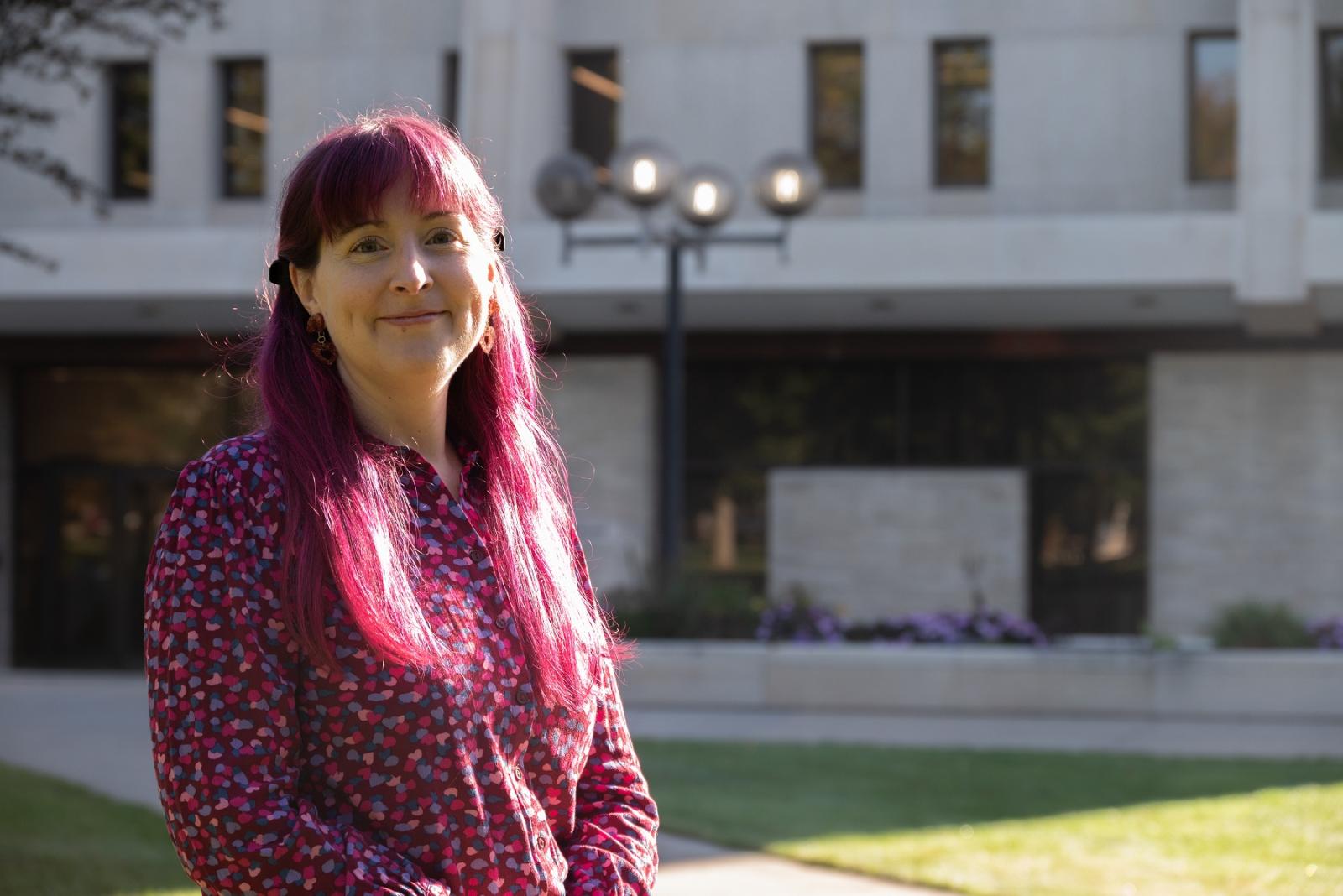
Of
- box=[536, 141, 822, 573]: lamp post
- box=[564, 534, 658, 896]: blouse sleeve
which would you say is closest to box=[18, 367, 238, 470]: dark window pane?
box=[536, 141, 822, 573]: lamp post

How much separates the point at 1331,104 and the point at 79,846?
18.3 meters

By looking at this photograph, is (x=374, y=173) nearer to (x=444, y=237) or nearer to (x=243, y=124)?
(x=444, y=237)

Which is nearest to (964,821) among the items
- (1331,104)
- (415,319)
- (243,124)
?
(415,319)

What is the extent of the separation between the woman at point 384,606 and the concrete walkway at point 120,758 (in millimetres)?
5436

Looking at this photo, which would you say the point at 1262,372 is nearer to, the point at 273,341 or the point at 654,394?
the point at 654,394

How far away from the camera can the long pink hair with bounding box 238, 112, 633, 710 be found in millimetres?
2123

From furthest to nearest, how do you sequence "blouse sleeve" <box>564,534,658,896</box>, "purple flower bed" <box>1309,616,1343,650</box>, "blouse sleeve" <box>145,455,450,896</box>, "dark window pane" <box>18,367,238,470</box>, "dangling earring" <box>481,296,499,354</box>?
"dark window pane" <box>18,367,238,470</box>
"purple flower bed" <box>1309,616,1343,650</box>
"dangling earring" <box>481,296,499,354</box>
"blouse sleeve" <box>564,534,658,896</box>
"blouse sleeve" <box>145,455,450,896</box>

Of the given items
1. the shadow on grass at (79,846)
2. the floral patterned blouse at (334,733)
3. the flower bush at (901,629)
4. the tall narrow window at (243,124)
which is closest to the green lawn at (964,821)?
the shadow on grass at (79,846)

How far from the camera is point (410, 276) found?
2273 mm

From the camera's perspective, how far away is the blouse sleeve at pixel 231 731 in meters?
1.98

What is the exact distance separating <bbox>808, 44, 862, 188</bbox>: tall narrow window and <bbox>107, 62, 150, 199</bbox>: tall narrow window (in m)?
9.20

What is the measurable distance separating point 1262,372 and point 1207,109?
3.41 meters

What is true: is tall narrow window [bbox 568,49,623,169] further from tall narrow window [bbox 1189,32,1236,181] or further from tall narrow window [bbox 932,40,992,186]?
tall narrow window [bbox 1189,32,1236,181]

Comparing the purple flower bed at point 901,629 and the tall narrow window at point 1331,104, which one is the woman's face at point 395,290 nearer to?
the purple flower bed at point 901,629
